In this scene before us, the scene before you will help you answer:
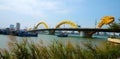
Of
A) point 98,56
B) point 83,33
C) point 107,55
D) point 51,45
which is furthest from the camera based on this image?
point 83,33

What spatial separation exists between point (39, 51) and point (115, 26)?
31.4m

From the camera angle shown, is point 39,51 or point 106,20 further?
point 106,20

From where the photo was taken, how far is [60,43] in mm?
9953

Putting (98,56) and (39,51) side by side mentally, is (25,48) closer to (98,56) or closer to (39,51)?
(39,51)

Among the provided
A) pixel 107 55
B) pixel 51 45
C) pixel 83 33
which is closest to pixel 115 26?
pixel 107 55

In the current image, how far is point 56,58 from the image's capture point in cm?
938

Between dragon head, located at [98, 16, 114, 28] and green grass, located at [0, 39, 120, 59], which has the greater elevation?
dragon head, located at [98, 16, 114, 28]

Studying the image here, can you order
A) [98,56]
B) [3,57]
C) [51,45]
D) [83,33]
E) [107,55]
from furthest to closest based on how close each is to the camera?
[83,33] → [107,55] → [98,56] → [51,45] → [3,57]

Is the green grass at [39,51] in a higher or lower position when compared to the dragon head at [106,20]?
lower

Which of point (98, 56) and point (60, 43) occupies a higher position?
point (60, 43)

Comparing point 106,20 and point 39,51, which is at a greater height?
point 106,20

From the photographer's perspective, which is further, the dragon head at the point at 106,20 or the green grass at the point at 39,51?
the dragon head at the point at 106,20

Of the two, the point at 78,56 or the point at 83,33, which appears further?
the point at 83,33

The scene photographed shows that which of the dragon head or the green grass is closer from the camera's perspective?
the green grass
